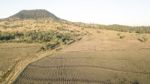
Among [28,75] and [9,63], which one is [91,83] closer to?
[28,75]

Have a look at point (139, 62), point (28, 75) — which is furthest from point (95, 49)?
point (28, 75)

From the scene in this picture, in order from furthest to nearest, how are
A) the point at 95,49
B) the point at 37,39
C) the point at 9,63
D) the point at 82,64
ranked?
1. the point at 37,39
2. the point at 95,49
3. the point at 9,63
4. the point at 82,64

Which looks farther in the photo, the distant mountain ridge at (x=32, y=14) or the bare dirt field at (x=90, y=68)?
the distant mountain ridge at (x=32, y=14)

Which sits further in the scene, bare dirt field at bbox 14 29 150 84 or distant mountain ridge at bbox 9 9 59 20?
distant mountain ridge at bbox 9 9 59 20

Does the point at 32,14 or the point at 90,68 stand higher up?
the point at 32,14

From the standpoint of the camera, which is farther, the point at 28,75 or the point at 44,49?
the point at 44,49

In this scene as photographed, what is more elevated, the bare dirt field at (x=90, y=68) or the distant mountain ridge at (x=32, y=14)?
the distant mountain ridge at (x=32, y=14)

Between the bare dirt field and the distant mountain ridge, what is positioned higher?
the distant mountain ridge

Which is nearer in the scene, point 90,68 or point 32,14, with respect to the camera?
point 90,68
